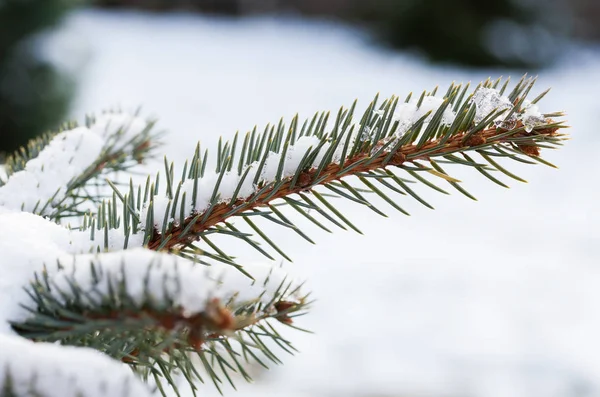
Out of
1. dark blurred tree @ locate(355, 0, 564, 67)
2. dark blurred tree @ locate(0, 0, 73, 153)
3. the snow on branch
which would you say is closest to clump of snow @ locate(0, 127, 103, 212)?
the snow on branch

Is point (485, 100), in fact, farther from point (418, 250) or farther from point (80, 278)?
point (418, 250)

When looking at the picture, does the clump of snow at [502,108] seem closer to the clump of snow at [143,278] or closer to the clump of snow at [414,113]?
the clump of snow at [414,113]

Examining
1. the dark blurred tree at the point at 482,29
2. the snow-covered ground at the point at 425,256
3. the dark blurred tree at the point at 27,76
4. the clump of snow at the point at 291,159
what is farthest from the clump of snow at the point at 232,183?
the dark blurred tree at the point at 482,29

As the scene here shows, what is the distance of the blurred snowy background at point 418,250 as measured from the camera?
2771 mm

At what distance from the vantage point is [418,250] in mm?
4082

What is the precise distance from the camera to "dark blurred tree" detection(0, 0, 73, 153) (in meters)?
4.24

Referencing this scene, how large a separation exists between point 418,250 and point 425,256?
0.10 m

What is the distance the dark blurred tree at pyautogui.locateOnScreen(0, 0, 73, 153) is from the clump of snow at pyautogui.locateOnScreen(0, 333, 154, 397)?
4269 mm

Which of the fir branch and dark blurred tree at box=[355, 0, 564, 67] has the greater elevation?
dark blurred tree at box=[355, 0, 564, 67]

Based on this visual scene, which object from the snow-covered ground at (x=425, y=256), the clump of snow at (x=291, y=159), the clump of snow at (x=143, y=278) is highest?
the clump of snow at (x=291, y=159)

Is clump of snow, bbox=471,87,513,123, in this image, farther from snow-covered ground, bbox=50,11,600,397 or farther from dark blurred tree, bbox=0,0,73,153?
dark blurred tree, bbox=0,0,73,153

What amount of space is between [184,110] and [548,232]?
387 cm

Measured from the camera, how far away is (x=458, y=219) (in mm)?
4609

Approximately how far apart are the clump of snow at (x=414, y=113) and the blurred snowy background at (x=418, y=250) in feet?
1.39
